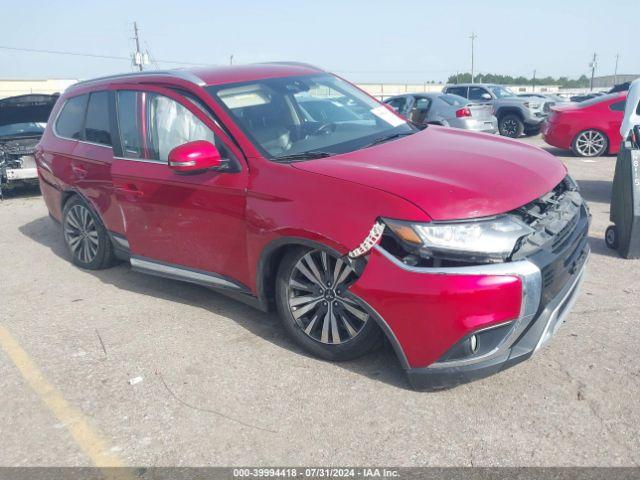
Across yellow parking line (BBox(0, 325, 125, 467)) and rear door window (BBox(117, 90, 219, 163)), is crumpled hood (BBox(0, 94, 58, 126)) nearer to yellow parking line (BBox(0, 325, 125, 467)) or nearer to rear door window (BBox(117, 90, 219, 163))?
rear door window (BBox(117, 90, 219, 163))

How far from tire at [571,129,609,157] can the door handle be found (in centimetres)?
985

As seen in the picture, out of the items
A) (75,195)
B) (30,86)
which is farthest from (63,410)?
(30,86)

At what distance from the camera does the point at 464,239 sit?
3086 mm

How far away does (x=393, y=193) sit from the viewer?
128 inches

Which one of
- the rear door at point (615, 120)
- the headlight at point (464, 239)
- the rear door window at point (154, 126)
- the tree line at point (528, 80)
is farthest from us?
the tree line at point (528, 80)

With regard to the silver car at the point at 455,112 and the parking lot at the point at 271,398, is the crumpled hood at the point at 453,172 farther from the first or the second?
the silver car at the point at 455,112

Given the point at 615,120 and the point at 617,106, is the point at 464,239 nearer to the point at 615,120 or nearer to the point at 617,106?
the point at 615,120

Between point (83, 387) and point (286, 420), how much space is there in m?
1.35

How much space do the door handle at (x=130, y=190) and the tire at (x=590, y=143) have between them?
32.3 ft

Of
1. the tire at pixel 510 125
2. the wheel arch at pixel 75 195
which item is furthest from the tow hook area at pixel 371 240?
the tire at pixel 510 125

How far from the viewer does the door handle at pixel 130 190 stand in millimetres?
4727

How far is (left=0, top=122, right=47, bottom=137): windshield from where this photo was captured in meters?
10.1

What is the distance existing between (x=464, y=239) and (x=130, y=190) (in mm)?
2833

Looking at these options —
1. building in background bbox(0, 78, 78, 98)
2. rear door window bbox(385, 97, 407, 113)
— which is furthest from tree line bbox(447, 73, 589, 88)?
rear door window bbox(385, 97, 407, 113)
